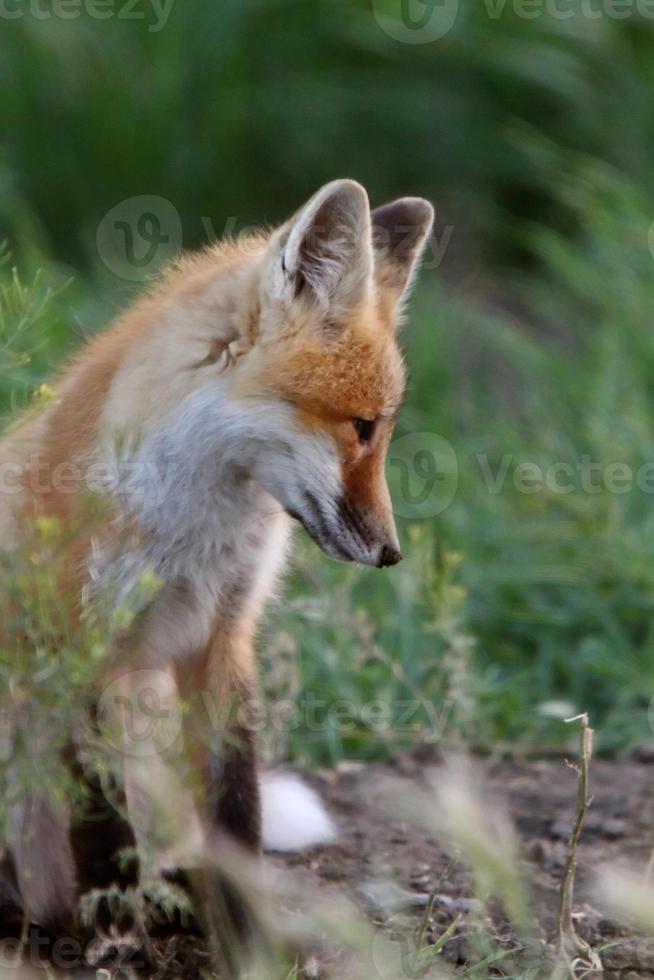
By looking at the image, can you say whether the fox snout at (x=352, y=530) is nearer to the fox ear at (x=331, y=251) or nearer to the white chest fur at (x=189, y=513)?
the white chest fur at (x=189, y=513)

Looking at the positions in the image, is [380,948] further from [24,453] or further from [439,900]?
[24,453]

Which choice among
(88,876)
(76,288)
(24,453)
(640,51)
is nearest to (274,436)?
(24,453)

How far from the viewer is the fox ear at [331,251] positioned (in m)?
3.13

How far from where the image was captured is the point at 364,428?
322cm

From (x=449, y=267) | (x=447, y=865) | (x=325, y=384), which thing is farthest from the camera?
(x=449, y=267)

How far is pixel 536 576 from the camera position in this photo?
213 inches

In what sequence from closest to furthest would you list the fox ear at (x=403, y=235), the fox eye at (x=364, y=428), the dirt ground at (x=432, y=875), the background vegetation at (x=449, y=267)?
the dirt ground at (x=432, y=875) → the fox eye at (x=364, y=428) → the fox ear at (x=403, y=235) → the background vegetation at (x=449, y=267)

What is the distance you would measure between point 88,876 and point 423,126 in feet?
21.7

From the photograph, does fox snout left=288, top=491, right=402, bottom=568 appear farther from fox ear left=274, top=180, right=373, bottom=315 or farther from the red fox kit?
fox ear left=274, top=180, right=373, bottom=315

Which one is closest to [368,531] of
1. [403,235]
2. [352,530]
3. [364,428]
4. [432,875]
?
[352,530]

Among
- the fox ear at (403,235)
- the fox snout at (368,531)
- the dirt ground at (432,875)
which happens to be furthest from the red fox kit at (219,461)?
the dirt ground at (432,875)

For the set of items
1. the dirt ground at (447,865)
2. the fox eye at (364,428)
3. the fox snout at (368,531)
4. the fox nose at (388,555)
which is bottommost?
the dirt ground at (447,865)

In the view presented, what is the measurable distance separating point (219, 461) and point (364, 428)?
326 mm

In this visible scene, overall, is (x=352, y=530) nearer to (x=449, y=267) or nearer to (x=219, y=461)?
(x=219, y=461)
